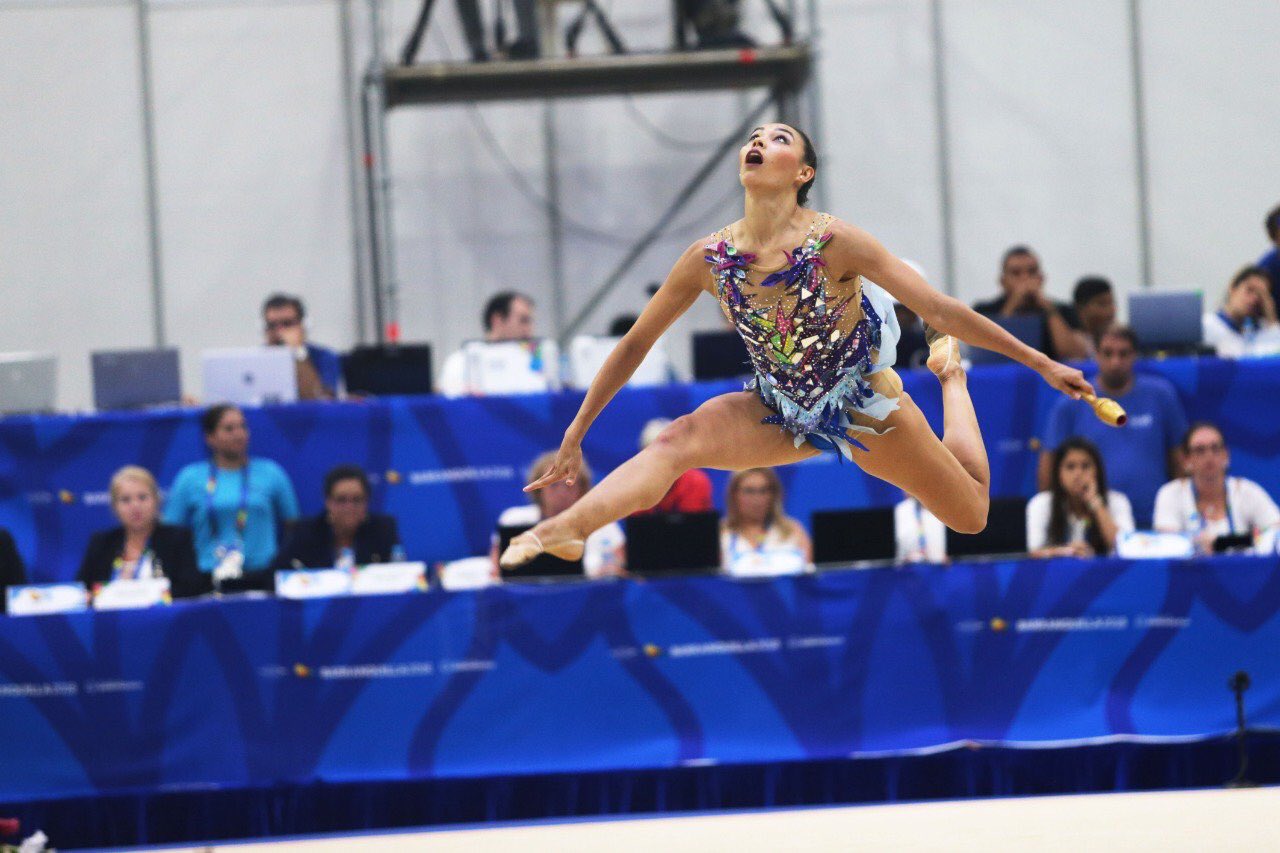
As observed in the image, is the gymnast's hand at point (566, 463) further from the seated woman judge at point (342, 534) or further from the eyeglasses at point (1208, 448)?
the eyeglasses at point (1208, 448)

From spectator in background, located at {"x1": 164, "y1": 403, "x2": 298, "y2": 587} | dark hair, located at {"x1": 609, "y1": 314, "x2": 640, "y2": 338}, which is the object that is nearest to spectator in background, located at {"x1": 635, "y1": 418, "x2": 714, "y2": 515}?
dark hair, located at {"x1": 609, "y1": 314, "x2": 640, "y2": 338}

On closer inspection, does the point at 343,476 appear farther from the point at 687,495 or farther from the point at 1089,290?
the point at 1089,290

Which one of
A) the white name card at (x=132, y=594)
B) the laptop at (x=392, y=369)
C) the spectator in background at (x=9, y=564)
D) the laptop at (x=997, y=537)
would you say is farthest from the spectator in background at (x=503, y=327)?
the laptop at (x=997, y=537)

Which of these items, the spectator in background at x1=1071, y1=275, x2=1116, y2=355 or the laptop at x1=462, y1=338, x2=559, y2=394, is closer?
the laptop at x1=462, y1=338, x2=559, y2=394

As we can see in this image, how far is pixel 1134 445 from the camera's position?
7.35 m

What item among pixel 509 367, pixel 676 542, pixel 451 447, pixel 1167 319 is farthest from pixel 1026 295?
pixel 451 447

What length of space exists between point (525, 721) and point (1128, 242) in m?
5.63

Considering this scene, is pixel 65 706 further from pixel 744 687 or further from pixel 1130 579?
pixel 1130 579

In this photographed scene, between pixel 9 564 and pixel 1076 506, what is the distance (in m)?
4.40

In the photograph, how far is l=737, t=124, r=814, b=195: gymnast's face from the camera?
395 cm

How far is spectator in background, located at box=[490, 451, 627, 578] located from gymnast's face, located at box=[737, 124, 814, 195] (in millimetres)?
2617

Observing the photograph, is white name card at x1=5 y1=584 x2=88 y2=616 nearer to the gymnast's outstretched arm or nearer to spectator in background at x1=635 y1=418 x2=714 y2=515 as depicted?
spectator in background at x1=635 y1=418 x2=714 y2=515

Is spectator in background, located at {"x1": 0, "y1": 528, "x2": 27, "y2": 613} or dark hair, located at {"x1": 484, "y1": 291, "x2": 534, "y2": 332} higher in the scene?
dark hair, located at {"x1": 484, "y1": 291, "x2": 534, "y2": 332}

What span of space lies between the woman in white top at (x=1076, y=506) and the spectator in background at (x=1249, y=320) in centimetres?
157
